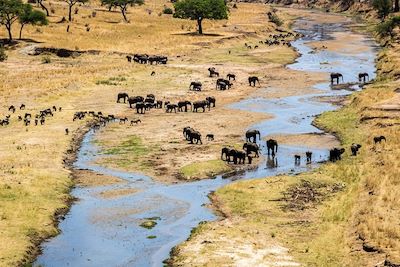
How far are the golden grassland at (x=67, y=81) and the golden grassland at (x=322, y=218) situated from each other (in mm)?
8165

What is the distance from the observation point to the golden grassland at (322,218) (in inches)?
1024

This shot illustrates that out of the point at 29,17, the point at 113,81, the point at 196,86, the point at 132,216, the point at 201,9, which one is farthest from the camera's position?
the point at 201,9

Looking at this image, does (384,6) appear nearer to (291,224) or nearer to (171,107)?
(171,107)

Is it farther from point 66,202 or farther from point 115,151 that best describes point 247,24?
point 66,202

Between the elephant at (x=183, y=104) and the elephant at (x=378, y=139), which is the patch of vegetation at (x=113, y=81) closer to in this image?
the elephant at (x=183, y=104)

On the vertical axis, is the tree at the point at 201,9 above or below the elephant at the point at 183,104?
above

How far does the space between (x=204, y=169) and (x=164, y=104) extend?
21418 mm

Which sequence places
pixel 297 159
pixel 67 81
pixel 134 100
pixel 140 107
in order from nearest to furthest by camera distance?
pixel 297 159, pixel 140 107, pixel 134 100, pixel 67 81

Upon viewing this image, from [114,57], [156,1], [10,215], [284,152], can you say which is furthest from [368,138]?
[156,1]

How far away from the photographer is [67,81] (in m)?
69.4

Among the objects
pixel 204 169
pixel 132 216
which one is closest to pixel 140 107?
pixel 204 169

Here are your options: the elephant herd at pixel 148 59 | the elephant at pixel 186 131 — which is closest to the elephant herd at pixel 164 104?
the elephant at pixel 186 131

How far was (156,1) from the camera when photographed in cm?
17725

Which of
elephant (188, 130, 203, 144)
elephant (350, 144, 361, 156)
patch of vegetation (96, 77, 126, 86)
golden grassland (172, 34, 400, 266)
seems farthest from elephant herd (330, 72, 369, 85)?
elephant (188, 130, 203, 144)
